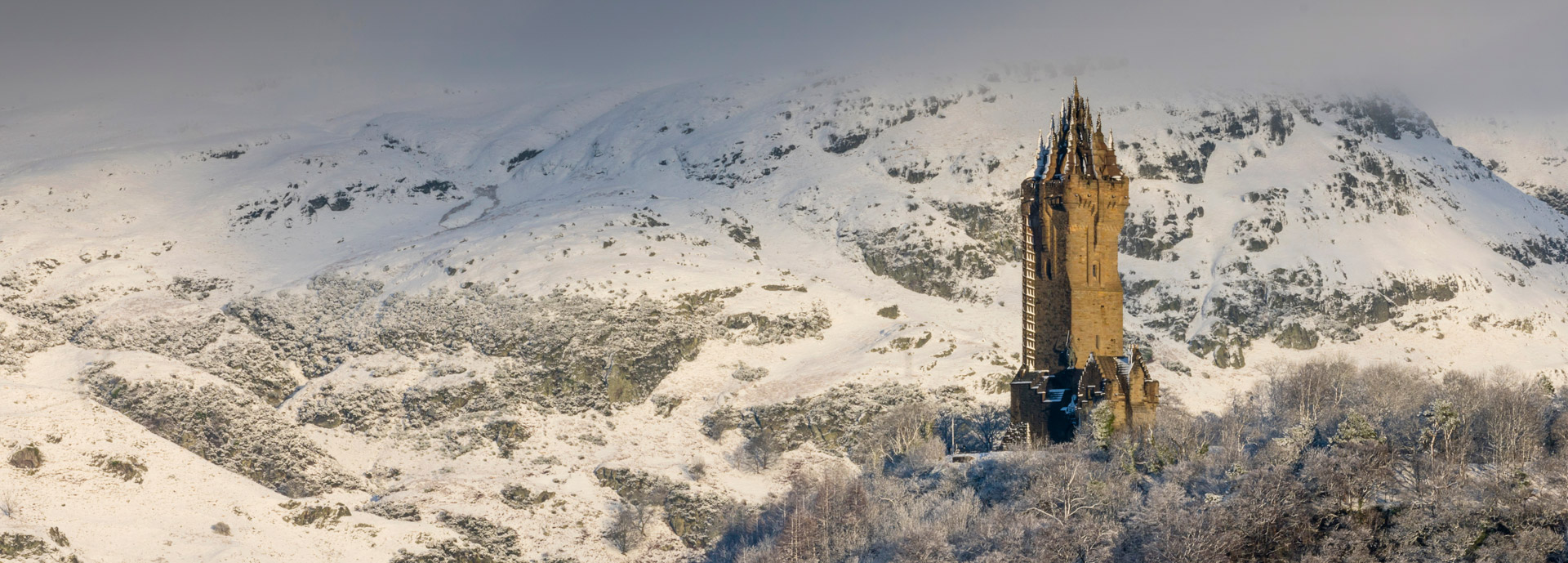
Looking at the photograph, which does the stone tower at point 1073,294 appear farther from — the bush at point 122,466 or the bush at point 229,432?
the bush at point 122,466

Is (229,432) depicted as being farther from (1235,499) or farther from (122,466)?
(1235,499)

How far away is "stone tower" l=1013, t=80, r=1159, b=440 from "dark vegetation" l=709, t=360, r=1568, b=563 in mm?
3244

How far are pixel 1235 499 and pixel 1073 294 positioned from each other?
69.0 ft

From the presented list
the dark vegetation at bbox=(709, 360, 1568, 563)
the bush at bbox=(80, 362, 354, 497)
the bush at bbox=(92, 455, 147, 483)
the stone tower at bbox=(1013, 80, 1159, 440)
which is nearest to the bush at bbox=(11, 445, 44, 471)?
the bush at bbox=(92, 455, 147, 483)

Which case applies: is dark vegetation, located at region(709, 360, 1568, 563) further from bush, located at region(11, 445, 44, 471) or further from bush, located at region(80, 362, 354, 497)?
bush, located at region(11, 445, 44, 471)

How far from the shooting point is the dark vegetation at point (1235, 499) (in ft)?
351

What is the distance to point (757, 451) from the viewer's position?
19538 cm

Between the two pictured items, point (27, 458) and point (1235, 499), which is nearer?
point (1235, 499)

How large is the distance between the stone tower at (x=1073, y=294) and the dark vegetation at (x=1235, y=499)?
10.6 feet

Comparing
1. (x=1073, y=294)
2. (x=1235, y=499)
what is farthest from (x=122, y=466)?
(x=1235, y=499)

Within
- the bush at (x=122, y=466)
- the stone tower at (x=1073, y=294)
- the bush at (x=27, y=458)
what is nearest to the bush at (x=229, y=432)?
the bush at (x=122, y=466)

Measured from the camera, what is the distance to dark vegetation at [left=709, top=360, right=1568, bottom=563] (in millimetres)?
107062

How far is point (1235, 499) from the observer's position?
110 meters

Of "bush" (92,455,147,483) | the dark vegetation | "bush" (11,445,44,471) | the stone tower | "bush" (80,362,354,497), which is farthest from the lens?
"bush" (80,362,354,497)
